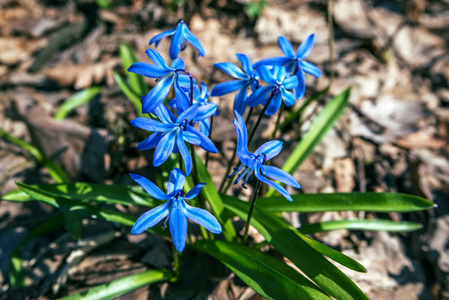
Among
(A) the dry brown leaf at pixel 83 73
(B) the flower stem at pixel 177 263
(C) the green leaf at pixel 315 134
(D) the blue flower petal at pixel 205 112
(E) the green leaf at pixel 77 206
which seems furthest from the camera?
(A) the dry brown leaf at pixel 83 73

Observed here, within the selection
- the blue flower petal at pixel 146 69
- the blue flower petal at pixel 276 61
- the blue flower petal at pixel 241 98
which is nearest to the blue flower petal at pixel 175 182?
the blue flower petal at pixel 146 69

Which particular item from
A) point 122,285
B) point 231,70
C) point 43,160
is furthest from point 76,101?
point 231,70

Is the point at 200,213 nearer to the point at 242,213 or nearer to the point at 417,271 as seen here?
the point at 242,213

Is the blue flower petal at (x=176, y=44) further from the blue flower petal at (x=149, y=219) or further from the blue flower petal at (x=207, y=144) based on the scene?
the blue flower petal at (x=149, y=219)

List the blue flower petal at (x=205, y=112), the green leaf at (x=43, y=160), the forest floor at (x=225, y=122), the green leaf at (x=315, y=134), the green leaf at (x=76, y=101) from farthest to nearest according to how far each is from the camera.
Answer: the green leaf at (x=76, y=101), the green leaf at (x=43, y=160), the green leaf at (x=315, y=134), the forest floor at (x=225, y=122), the blue flower petal at (x=205, y=112)

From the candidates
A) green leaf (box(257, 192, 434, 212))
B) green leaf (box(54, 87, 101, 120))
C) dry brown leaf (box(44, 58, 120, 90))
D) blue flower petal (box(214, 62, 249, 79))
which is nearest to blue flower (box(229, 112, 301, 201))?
blue flower petal (box(214, 62, 249, 79))

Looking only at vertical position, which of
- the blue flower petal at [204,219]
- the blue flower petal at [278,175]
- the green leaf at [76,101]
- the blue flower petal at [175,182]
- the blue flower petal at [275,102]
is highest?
the blue flower petal at [275,102]

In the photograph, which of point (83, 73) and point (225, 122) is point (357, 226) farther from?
point (83, 73)
